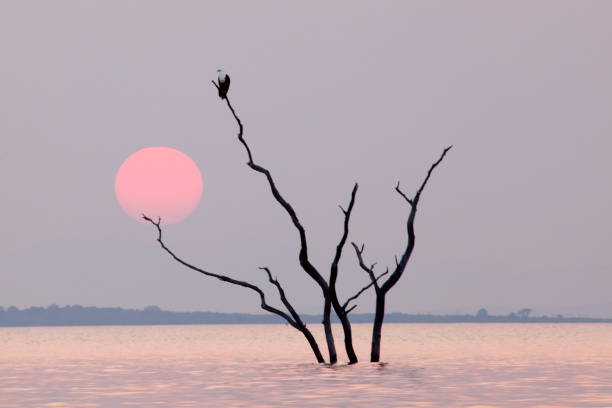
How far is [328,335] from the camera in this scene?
29.9 meters

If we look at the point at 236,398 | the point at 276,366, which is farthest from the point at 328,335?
the point at 236,398

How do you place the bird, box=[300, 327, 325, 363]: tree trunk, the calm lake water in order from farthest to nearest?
box=[300, 327, 325, 363]: tree trunk
the bird
the calm lake water

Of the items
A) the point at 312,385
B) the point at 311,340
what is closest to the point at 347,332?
the point at 311,340

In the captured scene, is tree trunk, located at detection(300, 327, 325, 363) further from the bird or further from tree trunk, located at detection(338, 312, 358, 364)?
the bird

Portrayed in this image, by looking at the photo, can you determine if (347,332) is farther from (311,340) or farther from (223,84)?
(223,84)

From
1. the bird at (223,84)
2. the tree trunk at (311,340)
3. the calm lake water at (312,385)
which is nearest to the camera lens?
the calm lake water at (312,385)

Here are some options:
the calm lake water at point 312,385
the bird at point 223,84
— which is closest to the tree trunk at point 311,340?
the calm lake water at point 312,385

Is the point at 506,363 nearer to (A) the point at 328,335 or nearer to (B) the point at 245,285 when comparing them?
(A) the point at 328,335

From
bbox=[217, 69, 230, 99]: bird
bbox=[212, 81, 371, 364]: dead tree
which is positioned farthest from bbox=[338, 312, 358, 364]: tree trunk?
bbox=[217, 69, 230, 99]: bird

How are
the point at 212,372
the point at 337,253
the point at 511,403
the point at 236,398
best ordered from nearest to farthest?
the point at 511,403, the point at 236,398, the point at 337,253, the point at 212,372

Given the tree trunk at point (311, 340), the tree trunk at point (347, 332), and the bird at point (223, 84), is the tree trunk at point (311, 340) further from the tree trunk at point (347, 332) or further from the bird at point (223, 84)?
the bird at point (223, 84)

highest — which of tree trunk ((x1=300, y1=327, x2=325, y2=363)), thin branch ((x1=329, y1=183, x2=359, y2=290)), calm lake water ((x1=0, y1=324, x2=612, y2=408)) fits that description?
thin branch ((x1=329, y1=183, x2=359, y2=290))

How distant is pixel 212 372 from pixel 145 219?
503 cm

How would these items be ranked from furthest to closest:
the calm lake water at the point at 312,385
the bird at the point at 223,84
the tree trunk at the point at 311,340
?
the tree trunk at the point at 311,340 < the bird at the point at 223,84 < the calm lake water at the point at 312,385
